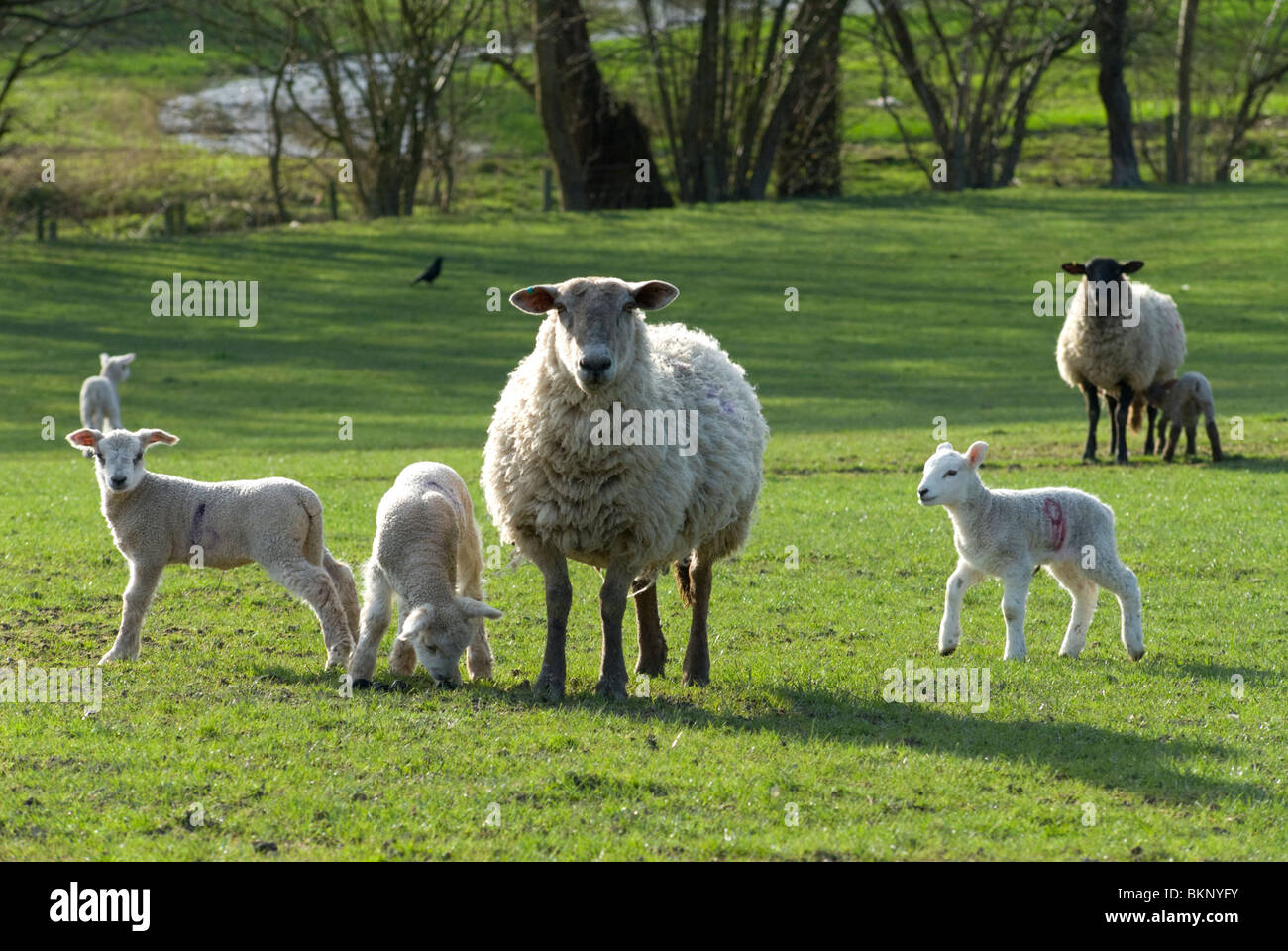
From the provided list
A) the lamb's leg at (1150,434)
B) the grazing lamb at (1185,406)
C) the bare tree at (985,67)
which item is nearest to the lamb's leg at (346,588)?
the grazing lamb at (1185,406)

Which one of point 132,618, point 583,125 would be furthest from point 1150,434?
point 583,125

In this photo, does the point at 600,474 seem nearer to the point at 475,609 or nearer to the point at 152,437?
the point at 475,609

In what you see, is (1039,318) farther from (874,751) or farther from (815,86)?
(874,751)

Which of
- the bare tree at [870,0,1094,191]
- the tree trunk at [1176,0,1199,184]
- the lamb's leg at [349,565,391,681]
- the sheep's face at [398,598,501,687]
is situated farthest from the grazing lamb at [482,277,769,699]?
the tree trunk at [1176,0,1199,184]

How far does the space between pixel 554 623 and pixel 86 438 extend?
3738mm

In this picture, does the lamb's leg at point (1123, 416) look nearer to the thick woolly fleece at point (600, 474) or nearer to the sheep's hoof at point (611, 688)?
the thick woolly fleece at point (600, 474)

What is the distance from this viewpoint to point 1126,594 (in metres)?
9.23

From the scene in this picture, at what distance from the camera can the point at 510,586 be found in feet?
39.4

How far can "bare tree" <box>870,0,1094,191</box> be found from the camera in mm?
45406

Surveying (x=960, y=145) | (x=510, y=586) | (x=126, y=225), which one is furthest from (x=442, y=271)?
(x=510, y=586)
